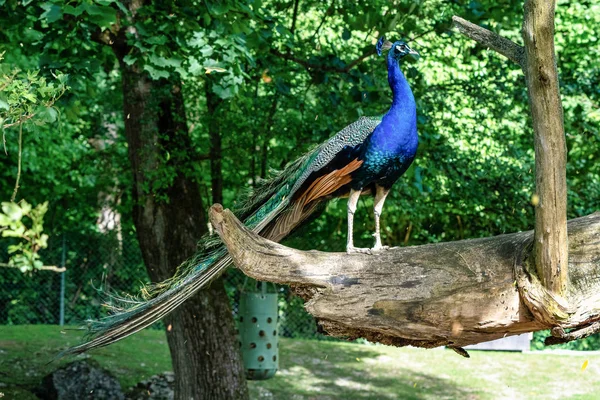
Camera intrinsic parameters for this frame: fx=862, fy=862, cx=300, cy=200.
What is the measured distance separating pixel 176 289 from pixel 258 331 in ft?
11.5

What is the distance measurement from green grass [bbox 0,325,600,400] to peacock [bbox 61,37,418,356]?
406cm

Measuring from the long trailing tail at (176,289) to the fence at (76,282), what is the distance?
8190mm

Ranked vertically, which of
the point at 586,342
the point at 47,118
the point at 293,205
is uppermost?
the point at 47,118

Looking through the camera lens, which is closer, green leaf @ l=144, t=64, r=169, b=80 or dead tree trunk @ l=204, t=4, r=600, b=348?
dead tree trunk @ l=204, t=4, r=600, b=348

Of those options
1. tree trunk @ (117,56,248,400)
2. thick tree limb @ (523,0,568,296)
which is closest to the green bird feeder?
tree trunk @ (117,56,248,400)

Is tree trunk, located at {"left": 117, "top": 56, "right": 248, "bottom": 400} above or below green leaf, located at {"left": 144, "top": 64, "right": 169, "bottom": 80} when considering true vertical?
below

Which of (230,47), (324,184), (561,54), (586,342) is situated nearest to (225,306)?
(230,47)

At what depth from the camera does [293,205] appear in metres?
5.12

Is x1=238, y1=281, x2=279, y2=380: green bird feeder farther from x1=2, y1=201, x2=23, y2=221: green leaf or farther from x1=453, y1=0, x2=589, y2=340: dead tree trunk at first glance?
x1=2, y1=201, x2=23, y2=221: green leaf

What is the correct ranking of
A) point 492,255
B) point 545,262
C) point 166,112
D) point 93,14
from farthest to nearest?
1. point 166,112
2. point 93,14
3. point 492,255
4. point 545,262

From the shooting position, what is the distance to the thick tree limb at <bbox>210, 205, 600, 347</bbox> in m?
3.91

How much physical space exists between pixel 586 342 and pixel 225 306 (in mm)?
8399

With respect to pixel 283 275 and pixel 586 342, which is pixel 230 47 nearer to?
pixel 283 275

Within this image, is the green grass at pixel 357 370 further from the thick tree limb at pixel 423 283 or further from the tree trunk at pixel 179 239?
the thick tree limb at pixel 423 283
